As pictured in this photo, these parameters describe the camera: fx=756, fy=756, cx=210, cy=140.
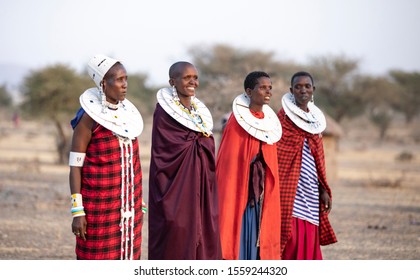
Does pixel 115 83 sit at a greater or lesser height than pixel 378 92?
lesser

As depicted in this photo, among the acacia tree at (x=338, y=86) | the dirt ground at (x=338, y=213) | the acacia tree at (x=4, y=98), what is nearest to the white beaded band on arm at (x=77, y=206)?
the dirt ground at (x=338, y=213)

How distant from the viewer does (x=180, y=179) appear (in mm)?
5238

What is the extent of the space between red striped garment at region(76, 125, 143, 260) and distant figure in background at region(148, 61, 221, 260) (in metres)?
0.43

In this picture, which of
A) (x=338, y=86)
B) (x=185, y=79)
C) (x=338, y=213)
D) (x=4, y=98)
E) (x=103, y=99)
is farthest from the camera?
(x=4, y=98)

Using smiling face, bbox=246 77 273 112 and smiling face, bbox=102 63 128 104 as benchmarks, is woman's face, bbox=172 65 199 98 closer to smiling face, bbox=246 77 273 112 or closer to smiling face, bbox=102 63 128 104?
smiling face, bbox=102 63 128 104

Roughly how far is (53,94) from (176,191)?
18467 mm

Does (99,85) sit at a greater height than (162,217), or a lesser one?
greater

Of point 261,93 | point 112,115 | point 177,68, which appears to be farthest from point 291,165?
point 112,115

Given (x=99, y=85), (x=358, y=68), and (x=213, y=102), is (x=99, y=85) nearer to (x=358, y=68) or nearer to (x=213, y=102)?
(x=213, y=102)

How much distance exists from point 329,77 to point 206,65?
7.63m

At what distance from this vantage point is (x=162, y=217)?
522cm

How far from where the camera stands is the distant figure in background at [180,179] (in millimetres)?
5215

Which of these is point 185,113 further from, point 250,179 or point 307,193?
point 307,193
